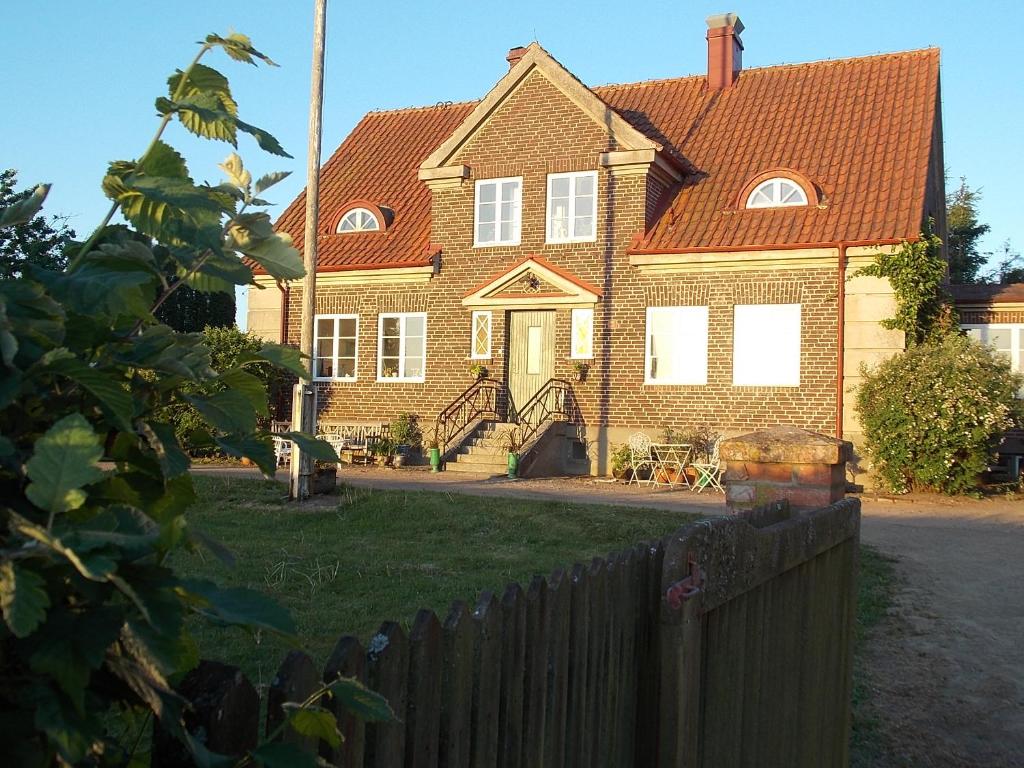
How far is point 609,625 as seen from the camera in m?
2.66

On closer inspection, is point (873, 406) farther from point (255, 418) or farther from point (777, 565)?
point (255, 418)

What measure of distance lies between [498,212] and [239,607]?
21.1 m

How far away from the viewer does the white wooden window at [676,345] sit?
65.0 feet

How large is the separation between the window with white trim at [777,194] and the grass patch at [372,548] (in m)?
9.75

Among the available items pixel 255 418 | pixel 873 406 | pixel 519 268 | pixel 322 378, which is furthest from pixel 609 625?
pixel 322 378

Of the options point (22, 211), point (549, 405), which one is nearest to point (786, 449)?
point (22, 211)

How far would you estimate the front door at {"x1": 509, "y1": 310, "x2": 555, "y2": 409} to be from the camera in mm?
21391

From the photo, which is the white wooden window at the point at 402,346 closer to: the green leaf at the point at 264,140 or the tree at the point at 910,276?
the tree at the point at 910,276

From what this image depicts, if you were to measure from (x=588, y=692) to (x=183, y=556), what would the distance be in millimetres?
6240

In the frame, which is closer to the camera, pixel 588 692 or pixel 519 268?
pixel 588 692

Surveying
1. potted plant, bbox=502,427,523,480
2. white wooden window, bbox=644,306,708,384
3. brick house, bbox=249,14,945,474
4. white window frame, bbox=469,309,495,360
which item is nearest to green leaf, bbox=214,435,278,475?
potted plant, bbox=502,427,523,480

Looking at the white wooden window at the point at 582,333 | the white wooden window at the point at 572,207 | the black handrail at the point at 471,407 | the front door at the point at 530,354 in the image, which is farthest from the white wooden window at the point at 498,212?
the black handrail at the point at 471,407

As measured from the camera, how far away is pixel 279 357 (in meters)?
1.46

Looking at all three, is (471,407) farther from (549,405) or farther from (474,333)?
(549,405)
